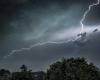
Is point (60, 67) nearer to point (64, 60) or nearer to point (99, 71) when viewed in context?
point (64, 60)

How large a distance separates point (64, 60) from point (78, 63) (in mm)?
5163

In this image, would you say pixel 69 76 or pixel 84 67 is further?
pixel 84 67

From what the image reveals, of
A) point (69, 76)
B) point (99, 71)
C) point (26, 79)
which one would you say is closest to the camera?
point (69, 76)

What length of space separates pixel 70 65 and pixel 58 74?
397 centimetres

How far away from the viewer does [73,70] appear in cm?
8969

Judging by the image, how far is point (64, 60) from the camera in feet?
308

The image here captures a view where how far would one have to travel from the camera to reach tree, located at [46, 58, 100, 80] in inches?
3467

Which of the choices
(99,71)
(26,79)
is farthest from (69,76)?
(26,79)

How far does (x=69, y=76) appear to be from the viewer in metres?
87.8

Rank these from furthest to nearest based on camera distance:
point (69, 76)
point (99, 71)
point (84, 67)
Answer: point (99, 71), point (84, 67), point (69, 76)

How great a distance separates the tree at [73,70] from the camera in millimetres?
88062

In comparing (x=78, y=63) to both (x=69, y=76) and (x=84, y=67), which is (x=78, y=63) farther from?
(x=69, y=76)

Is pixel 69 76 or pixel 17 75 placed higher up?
pixel 17 75

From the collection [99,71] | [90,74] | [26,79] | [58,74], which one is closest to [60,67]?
[58,74]
